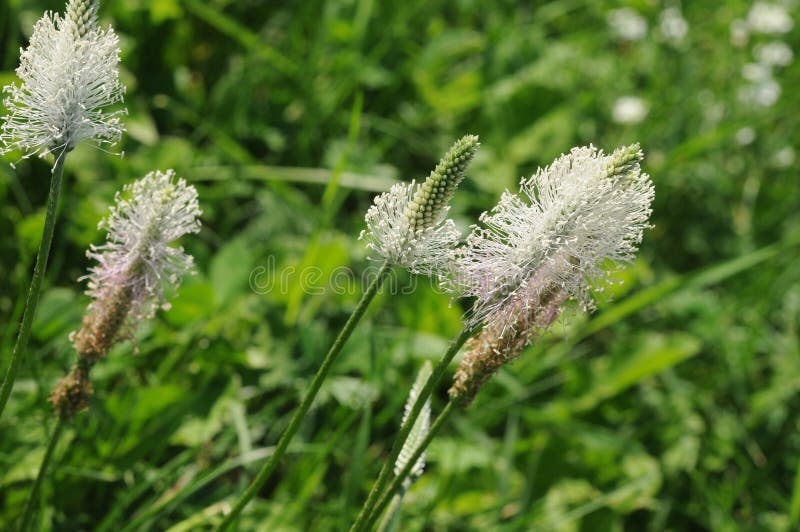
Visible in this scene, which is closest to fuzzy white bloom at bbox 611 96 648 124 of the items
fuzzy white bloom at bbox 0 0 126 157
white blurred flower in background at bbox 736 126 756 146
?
white blurred flower in background at bbox 736 126 756 146

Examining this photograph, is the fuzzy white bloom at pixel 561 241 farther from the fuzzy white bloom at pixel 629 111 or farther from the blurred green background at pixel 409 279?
the fuzzy white bloom at pixel 629 111

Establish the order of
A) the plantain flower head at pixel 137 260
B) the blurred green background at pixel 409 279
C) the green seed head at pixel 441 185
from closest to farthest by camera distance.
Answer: the green seed head at pixel 441 185 < the plantain flower head at pixel 137 260 < the blurred green background at pixel 409 279

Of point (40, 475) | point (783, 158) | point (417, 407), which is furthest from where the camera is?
point (783, 158)

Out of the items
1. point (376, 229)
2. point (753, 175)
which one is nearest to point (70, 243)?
point (376, 229)

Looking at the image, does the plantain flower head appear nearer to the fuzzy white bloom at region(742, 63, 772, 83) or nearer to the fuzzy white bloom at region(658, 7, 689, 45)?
the fuzzy white bloom at region(658, 7, 689, 45)

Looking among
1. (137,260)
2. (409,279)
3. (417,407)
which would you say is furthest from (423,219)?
(409,279)

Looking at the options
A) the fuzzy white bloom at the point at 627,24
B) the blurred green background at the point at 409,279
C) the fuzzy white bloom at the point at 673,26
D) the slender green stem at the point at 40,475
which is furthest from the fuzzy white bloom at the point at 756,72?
the slender green stem at the point at 40,475

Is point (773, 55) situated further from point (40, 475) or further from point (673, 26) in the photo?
point (40, 475)
